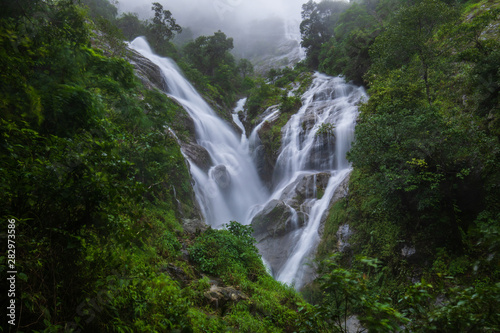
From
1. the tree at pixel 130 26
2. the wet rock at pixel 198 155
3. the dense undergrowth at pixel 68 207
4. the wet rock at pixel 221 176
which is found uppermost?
the tree at pixel 130 26

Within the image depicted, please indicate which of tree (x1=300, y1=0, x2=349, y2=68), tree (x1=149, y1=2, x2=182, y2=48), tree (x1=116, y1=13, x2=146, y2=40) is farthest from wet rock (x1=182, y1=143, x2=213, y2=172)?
tree (x1=300, y1=0, x2=349, y2=68)

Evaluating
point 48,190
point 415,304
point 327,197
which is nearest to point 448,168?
point 415,304

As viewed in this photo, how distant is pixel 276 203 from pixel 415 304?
12.1 m

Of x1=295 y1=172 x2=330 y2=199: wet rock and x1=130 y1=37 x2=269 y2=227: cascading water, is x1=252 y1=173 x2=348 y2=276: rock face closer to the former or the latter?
x1=295 y1=172 x2=330 y2=199: wet rock

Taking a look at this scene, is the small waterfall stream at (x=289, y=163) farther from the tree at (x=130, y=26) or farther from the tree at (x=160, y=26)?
the tree at (x=130, y=26)

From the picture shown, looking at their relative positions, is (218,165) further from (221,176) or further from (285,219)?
(285,219)

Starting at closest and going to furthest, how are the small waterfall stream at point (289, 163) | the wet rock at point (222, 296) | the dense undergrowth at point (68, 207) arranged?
the dense undergrowth at point (68, 207) → the wet rock at point (222, 296) → the small waterfall stream at point (289, 163)

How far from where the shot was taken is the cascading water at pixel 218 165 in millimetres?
16948

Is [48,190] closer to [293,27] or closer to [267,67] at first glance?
[267,67]

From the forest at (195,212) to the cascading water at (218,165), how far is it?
412 cm

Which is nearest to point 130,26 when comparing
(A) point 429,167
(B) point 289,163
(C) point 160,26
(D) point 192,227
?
(C) point 160,26

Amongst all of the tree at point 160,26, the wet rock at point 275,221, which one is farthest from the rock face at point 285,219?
the tree at point 160,26

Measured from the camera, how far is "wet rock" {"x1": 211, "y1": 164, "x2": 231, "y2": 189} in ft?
60.3

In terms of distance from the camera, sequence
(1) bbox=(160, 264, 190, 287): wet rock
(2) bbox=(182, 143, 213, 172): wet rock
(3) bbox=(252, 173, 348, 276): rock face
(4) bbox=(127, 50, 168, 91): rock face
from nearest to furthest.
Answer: (1) bbox=(160, 264, 190, 287): wet rock, (3) bbox=(252, 173, 348, 276): rock face, (2) bbox=(182, 143, 213, 172): wet rock, (4) bbox=(127, 50, 168, 91): rock face
